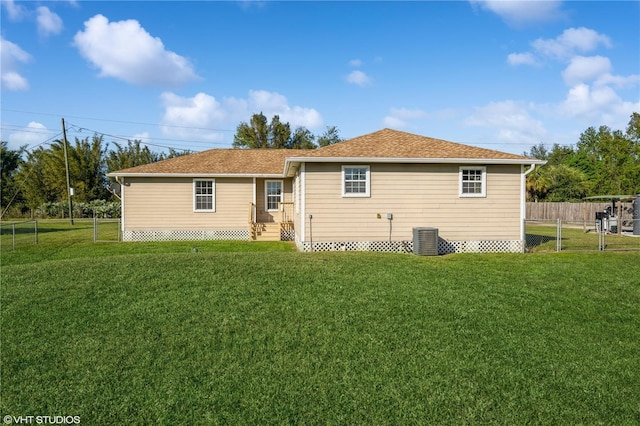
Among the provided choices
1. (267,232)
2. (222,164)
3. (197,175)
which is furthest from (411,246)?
(222,164)

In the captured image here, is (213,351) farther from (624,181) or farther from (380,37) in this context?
(624,181)

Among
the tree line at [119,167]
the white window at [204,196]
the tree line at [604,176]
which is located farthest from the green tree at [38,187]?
the tree line at [604,176]

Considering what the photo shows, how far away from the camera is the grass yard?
14.7 feet

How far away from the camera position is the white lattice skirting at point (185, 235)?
18.3m

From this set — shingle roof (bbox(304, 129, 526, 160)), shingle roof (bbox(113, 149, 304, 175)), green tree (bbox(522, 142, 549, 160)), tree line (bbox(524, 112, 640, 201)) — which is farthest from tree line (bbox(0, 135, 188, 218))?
green tree (bbox(522, 142, 549, 160))

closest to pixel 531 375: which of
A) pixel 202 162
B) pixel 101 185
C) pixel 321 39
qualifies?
pixel 321 39

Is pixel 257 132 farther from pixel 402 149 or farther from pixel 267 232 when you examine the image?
pixel 402 149

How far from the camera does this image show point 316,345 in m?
5.77

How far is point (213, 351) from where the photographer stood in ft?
18.5

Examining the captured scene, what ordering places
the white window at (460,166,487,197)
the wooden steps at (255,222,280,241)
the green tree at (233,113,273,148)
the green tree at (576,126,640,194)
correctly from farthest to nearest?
the green tree at (233,113,273,148), the green tree at (576,126,640,194), the wooden steps at (255,222,280,241), the white window at (460,166,487,197)

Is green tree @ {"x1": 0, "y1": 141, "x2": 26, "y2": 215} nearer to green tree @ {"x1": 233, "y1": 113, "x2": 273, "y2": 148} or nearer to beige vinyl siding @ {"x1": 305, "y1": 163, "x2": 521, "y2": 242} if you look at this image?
green tree @ {"x1": 233, "y1": 113, "x2": 273, "y2": 148}

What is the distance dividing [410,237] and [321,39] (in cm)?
904

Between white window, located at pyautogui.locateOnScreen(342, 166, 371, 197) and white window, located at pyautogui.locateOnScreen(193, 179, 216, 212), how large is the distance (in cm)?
741

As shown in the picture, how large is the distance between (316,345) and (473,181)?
9980 mm
